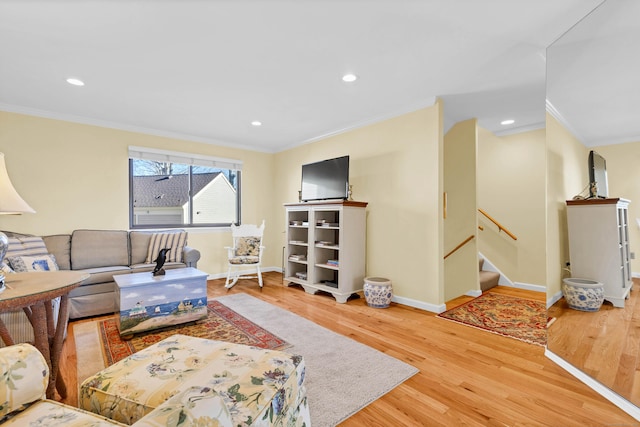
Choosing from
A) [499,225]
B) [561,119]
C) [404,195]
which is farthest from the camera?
[499,225]

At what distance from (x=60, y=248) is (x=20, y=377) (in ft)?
10.6

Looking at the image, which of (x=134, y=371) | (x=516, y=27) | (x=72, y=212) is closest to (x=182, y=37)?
(x=134, y=371)

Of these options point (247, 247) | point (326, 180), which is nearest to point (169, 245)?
point (247, 247)

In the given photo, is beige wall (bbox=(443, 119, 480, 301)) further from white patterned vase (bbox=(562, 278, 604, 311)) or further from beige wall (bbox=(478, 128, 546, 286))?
white patterned vase (bbox=(562, 278, 604, 311))

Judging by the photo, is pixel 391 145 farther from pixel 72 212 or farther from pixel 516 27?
pixel 72 212

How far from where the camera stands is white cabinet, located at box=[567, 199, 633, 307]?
5.87ft

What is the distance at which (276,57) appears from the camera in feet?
7.91

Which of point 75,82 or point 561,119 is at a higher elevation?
point 75,82

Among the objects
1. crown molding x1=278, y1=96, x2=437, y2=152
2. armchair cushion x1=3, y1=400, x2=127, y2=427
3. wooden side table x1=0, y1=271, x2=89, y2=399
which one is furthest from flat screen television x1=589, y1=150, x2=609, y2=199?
wooden side table x1=0, y1=271, x2=89, y2=399

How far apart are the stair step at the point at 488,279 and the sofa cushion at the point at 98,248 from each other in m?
4.91

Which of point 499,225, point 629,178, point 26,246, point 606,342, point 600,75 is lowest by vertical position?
point 606,342

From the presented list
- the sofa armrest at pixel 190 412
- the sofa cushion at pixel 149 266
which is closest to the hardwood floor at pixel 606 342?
the sofa armrest at pixel 190 412

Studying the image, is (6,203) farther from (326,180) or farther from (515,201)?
(515,201)

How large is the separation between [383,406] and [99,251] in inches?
148
